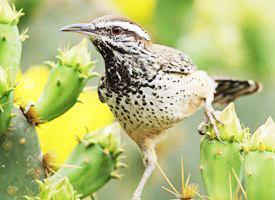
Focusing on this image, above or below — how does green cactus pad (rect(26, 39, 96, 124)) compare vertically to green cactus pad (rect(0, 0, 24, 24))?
below

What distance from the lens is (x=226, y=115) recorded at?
2.02m

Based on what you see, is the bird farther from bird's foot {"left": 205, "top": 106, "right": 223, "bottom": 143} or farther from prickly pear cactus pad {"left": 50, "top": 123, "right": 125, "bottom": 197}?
prickly pear cactus pad {"left": 50, "top": 123, "right": 125, "bottom": 197}

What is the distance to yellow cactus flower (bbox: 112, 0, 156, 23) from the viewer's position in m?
3.61

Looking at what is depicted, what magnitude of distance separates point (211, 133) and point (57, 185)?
0.43m

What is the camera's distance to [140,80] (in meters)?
2.48

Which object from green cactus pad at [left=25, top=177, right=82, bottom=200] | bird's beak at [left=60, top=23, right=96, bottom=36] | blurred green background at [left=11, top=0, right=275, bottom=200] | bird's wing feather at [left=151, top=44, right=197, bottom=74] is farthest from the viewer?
blurred green background at [left=11, top=0, right=275, bottom=200]

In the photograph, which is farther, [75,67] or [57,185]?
[75,67]

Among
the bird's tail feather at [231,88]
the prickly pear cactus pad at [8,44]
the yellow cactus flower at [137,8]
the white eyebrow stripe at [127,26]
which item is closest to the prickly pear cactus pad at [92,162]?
the prickly pear cactus pad at [8,44]

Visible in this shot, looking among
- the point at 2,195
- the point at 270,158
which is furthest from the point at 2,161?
the point at 270,158

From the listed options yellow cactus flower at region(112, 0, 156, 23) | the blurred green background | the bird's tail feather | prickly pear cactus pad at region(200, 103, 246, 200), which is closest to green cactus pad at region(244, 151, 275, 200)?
prickly pear cactus pad at region(200, 103, 246, 200)

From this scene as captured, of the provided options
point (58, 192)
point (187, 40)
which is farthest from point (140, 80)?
point (187, 40)

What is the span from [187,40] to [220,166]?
5.07 ft

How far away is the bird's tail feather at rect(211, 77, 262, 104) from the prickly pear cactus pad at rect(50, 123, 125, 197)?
33.8 inches

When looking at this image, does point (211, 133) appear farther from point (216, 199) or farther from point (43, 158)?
point (43, 158)
